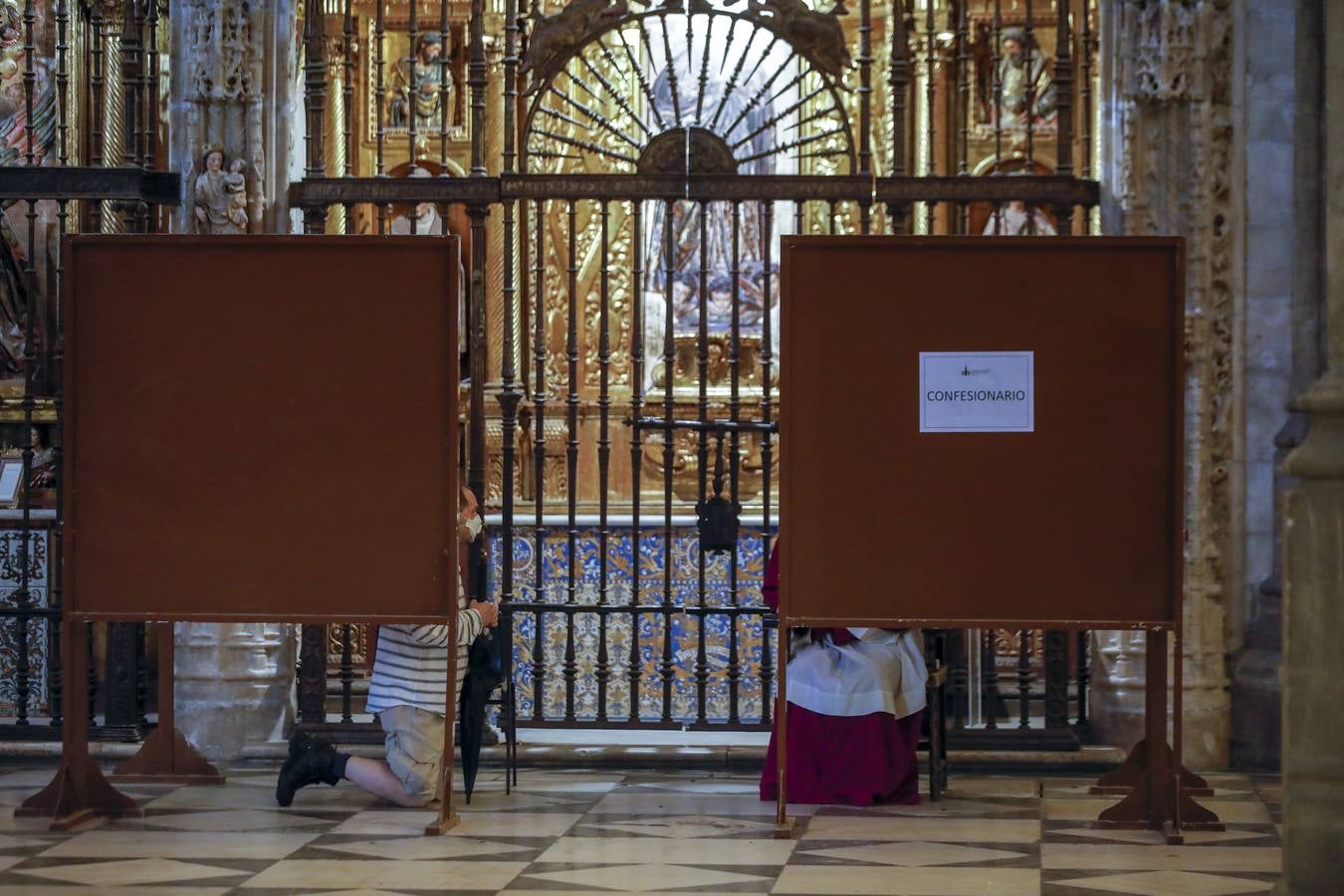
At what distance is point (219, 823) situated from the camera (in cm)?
643

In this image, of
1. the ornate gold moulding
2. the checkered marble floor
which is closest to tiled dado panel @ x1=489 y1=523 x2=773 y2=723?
the ornate gold moulding

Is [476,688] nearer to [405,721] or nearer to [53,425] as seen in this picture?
[405,721]

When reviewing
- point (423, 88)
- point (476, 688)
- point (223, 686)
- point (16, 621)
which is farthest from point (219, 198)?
point (423, 88)

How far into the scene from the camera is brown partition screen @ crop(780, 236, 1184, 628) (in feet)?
20.0

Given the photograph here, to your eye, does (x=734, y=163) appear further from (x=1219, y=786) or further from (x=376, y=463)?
(x=1219, y=786)

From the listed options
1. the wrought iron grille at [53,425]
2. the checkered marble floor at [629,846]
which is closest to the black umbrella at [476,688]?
the checkered marble floor at [629,846]

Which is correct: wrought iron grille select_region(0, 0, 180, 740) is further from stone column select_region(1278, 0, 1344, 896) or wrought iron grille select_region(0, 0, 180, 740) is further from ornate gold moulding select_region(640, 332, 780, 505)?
stone column select_region(1278, 0, 1344, 896)

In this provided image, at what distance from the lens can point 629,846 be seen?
6016mm

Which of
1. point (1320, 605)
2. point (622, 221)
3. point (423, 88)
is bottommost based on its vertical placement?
point (1320, 605)

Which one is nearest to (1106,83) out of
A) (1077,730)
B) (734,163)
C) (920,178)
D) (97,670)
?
(920,178)

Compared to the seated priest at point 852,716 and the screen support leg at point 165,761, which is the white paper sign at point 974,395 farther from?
the screen support leg at point 165,761

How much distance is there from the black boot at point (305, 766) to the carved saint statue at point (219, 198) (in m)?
2.23

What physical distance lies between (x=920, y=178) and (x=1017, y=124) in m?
3.84

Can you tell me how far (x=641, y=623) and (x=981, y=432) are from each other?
3.53 metres
